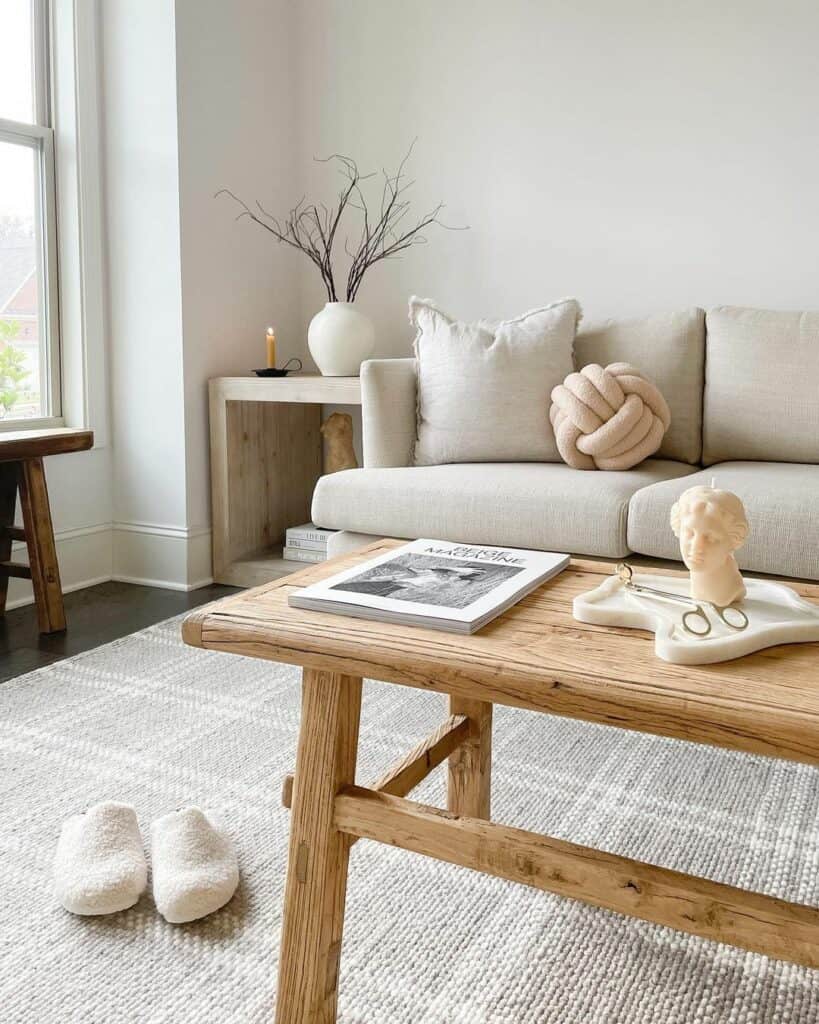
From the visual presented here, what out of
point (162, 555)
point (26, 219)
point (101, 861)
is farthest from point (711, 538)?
point (26, 219)

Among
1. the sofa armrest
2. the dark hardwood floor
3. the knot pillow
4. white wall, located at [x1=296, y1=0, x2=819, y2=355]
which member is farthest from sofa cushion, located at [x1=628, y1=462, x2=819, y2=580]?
the dark hardwood floor

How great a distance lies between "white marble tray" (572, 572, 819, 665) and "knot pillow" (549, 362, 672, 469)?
132cm

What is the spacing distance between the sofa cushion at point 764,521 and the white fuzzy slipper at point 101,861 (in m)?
1.26

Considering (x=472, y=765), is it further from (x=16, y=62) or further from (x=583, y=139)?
(x=16, y=62)

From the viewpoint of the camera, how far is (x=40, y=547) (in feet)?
8.91

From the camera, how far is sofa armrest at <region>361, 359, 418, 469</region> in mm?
2807

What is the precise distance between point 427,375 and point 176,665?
1103mm

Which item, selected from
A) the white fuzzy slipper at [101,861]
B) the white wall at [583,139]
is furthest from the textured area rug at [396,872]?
the white wall at [583,139]

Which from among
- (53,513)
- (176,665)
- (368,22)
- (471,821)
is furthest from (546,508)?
(368,22)

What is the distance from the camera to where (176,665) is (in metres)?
2.44

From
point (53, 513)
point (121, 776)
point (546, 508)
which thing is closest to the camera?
point (121, 776)

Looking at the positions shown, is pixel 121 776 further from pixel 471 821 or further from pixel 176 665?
pixel 471 821

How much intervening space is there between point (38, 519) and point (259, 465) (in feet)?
3.00

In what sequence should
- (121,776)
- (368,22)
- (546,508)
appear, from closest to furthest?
(121,776)
(546,508)
(368,22)
